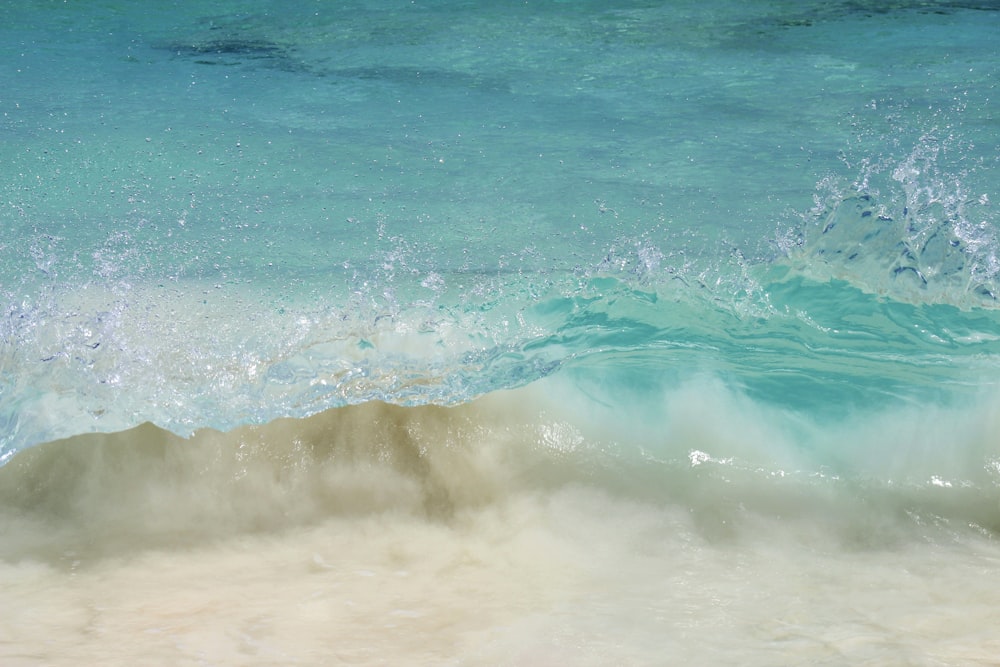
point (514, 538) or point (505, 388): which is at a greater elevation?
point (505, 388)

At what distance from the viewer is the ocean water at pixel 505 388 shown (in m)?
2.15

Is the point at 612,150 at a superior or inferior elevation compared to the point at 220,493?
superior

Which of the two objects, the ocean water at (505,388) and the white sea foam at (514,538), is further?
the ocean water at (505,388)

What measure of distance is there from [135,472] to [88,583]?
0.45 metres

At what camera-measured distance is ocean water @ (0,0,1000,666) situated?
2.15 metres

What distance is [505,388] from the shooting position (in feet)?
9.37

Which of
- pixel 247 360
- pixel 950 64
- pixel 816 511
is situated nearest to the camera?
pixel 816 511

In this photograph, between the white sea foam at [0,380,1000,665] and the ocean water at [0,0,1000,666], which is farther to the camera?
the ocean water at [0,0,1000,666]

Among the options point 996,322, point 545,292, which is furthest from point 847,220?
point 545,292

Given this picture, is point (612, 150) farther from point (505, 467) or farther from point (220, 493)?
point (220, 493)

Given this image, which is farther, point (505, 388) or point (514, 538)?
point (505, 388)

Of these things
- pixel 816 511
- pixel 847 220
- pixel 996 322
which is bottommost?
pixel 816 511

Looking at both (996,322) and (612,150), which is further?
(612,150)

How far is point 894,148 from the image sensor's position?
4.50m
